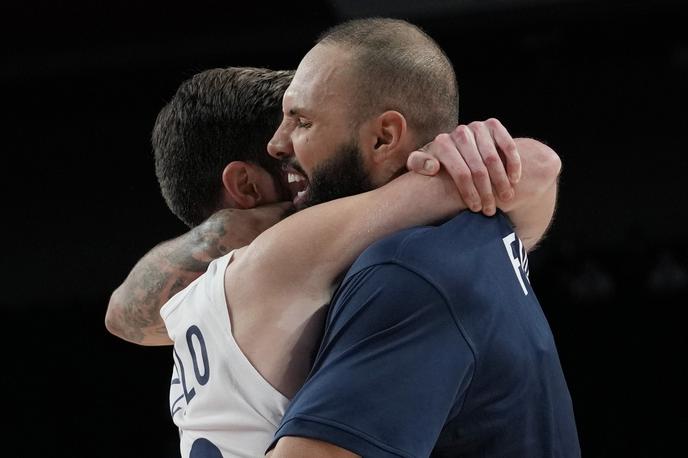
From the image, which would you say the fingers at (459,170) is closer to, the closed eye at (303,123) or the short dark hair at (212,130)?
the closed eye at (303,123)

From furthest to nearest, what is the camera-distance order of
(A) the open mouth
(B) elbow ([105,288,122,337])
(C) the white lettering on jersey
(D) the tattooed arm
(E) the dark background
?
(E) the dark background → (B) elbow ([105,288,122,337]) → (D) the tattooed arm → (A) the open mouth → (C) the white lettering on jersey

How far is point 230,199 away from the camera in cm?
196

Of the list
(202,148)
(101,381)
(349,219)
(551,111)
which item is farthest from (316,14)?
(349,219)

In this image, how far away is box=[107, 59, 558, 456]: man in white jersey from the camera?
146 cm

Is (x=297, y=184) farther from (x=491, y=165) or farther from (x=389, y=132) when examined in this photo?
(x=491, y=165)

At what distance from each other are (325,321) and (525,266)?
16.2 inches

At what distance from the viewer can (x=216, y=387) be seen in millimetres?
1512

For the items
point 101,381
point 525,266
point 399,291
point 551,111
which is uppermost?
point 399,291

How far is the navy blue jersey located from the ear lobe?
0.17 metres

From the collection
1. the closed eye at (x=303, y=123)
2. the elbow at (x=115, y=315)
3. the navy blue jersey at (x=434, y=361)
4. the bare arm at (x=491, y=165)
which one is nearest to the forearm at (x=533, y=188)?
the bare arm at (x=491, y=165)

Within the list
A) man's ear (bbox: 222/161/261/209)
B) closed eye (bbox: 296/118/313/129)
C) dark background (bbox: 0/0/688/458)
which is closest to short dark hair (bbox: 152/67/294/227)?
man's ear (bbox: 222/161/261/209)

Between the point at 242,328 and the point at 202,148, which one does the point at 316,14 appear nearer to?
the point at 202,148

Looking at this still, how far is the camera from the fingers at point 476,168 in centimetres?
151

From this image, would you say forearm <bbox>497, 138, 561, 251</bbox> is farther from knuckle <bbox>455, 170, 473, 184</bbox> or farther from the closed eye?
the closed eye
